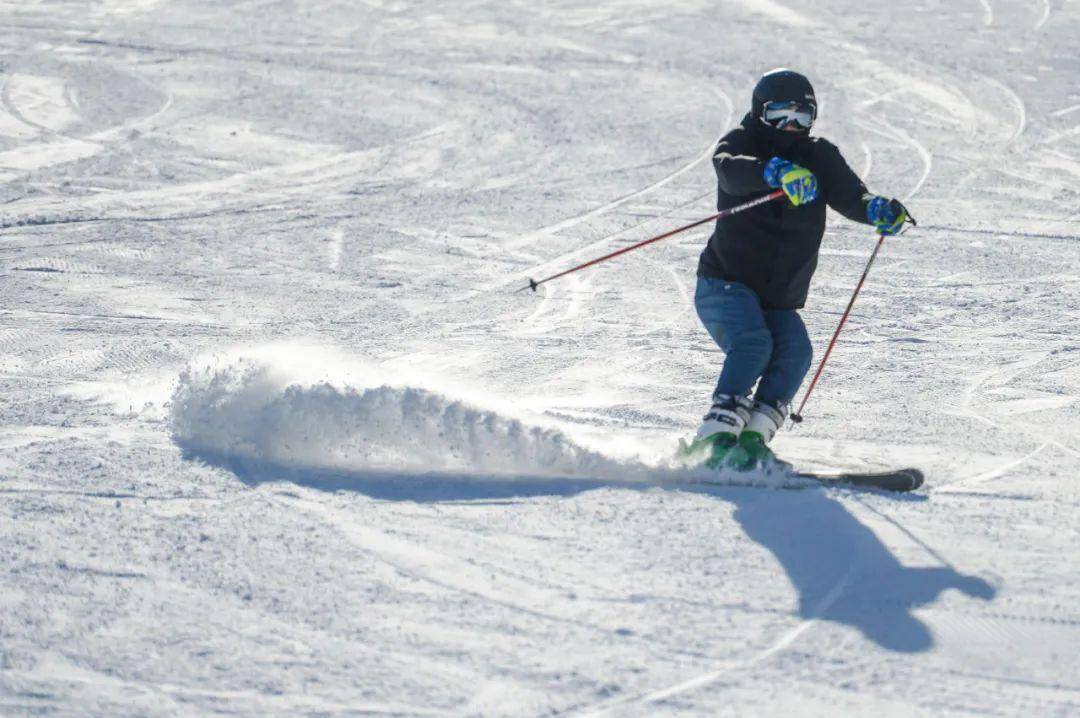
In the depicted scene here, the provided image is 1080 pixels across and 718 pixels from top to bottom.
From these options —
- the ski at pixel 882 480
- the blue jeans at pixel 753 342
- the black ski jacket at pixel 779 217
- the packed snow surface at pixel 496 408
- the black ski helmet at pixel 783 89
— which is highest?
the black ski helmet at pixel 783 89

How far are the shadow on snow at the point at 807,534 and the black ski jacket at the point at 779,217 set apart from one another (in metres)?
0.89

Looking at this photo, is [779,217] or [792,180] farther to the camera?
[779,217]

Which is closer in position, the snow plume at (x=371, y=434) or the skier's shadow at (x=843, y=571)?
the skier's shadow at (x=843, y=571)

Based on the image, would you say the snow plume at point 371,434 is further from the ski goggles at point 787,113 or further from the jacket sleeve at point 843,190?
the ski goggles at point 787,113

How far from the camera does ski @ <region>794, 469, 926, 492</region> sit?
5.24 metres

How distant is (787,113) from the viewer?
5445mm

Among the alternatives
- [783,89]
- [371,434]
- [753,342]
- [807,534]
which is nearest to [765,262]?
[753,342]

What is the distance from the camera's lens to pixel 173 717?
3717 millimetres

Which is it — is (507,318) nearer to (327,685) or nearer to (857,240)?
(857,240)

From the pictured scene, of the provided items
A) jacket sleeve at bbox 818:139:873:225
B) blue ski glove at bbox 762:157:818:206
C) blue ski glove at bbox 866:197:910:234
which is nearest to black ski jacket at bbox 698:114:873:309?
jacket sleeve at bbox 818:139:873:225

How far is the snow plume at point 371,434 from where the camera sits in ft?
18.2

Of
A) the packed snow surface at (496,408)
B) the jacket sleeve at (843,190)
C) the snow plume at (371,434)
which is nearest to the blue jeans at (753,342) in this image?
the packed snow surface at (496,408)

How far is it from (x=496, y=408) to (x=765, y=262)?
1.30 meters

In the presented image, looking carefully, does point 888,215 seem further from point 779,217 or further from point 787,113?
point 787,113
